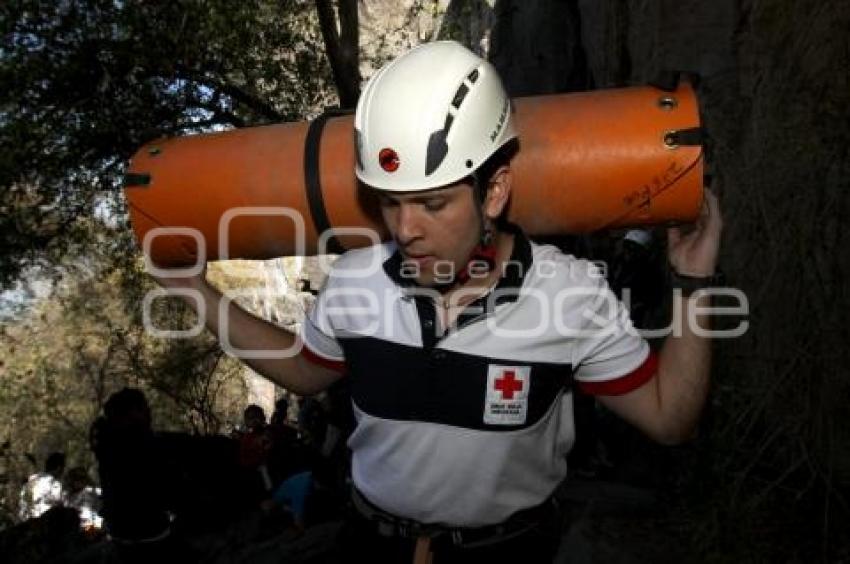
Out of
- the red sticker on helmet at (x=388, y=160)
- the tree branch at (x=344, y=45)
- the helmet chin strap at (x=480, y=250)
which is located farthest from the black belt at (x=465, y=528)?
the tree branch at (x=344, y=45)

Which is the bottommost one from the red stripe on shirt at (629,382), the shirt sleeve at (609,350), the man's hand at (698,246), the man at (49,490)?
the man at (49,490)

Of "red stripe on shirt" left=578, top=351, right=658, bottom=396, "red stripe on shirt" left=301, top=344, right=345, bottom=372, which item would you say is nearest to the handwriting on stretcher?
"red stripe on shirt" left=578, top=351, right=658, bottom=396

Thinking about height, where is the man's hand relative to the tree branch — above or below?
below

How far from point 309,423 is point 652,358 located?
10566 millimetres

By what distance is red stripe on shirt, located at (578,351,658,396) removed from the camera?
1.83 metres

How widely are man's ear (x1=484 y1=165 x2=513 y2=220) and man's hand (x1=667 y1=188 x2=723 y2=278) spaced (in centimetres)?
42

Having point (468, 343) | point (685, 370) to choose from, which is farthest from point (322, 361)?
point (685, 370)

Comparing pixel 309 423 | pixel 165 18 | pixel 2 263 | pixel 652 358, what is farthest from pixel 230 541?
pixel 652 358

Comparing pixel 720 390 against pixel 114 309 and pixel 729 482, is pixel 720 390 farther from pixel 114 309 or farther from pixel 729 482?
pixel 114 309

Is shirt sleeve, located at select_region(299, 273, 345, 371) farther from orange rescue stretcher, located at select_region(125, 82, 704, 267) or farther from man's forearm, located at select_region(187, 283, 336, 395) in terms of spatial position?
orange rescue stretcher, located at select_region(125, 82, 704, 267)

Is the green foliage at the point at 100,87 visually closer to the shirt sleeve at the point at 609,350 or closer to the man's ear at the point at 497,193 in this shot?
the man's ear at the point at 497,193

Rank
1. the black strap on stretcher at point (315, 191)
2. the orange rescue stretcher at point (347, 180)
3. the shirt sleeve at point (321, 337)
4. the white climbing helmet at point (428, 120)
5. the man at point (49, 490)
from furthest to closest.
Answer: the man at point (49, 490) → the black strap on stretcher at point (315, 191) → the orange rescue stretcher at point (347, 180) → the shirt sleeve at point (321, 337) → the white climbing helmet at point (428, 120)

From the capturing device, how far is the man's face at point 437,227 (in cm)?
177

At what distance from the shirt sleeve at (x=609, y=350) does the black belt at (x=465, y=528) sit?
369 millimetres
